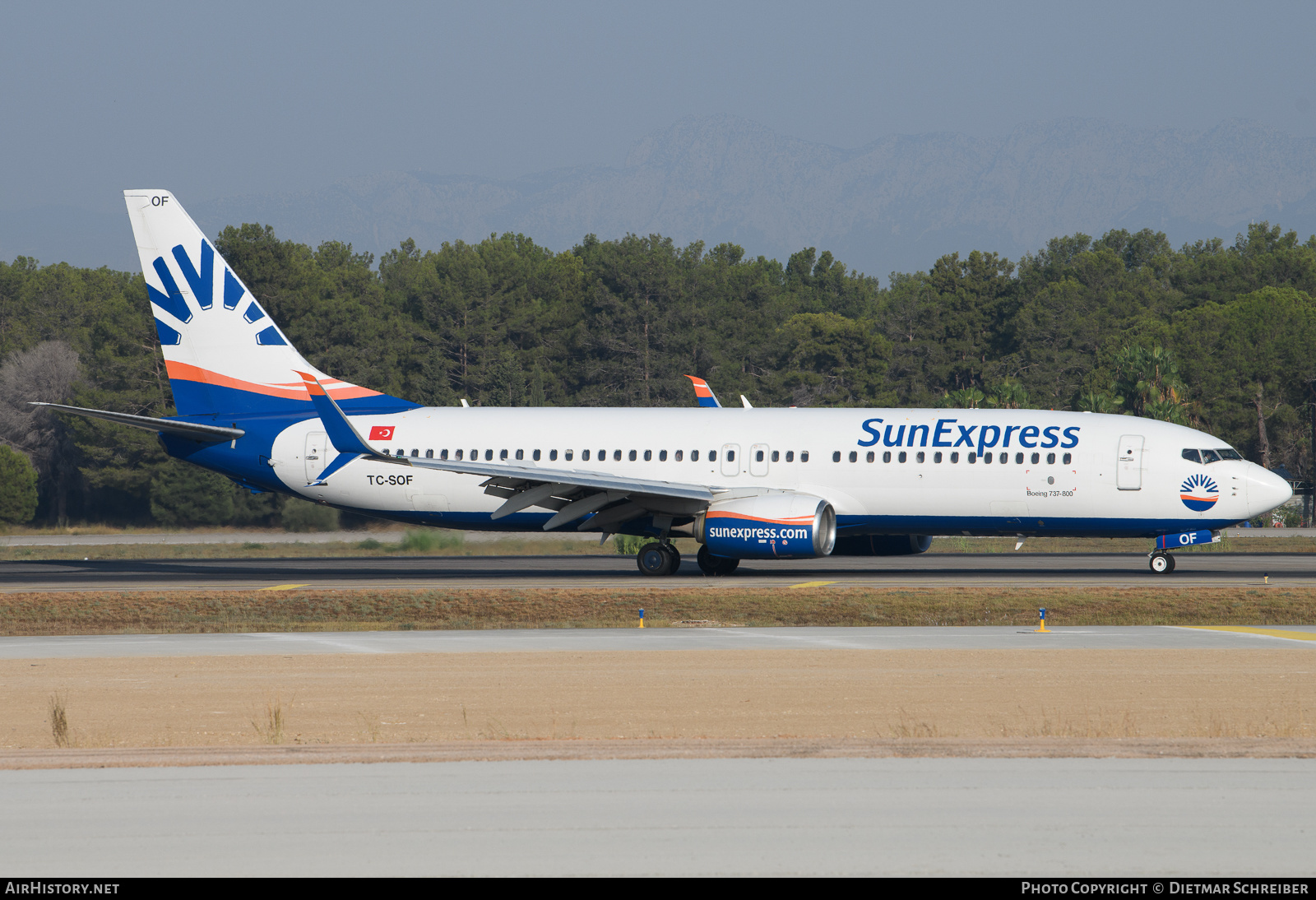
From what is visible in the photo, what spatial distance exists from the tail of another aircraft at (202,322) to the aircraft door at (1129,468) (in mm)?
17704

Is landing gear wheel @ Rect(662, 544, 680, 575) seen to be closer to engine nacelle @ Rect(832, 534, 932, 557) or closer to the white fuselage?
the white fuselage

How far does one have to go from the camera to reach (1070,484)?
3002 centimetres

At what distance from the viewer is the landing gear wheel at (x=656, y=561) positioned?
104 ft

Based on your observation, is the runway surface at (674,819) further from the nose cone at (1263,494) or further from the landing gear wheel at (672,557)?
the landing gear wheel at (672,557)

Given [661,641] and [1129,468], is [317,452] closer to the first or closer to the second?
[661,641]

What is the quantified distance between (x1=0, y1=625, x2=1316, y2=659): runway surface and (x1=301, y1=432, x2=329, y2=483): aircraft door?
10.5m

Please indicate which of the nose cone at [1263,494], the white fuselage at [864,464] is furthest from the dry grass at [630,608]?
the white fuselage at [864,464]

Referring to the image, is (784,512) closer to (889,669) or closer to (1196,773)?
(889,669)

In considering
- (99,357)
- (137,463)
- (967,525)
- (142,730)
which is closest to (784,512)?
(967,525)

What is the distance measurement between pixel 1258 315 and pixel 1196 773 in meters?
81.3

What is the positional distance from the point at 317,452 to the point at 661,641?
49.3 ft

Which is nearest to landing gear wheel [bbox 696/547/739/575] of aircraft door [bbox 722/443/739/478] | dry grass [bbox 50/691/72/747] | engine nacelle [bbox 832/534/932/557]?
aircraft door [bbox 722/443/739/478]

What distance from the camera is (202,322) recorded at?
35125 millimetres

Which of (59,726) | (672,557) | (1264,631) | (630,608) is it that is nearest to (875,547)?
(672,557)
